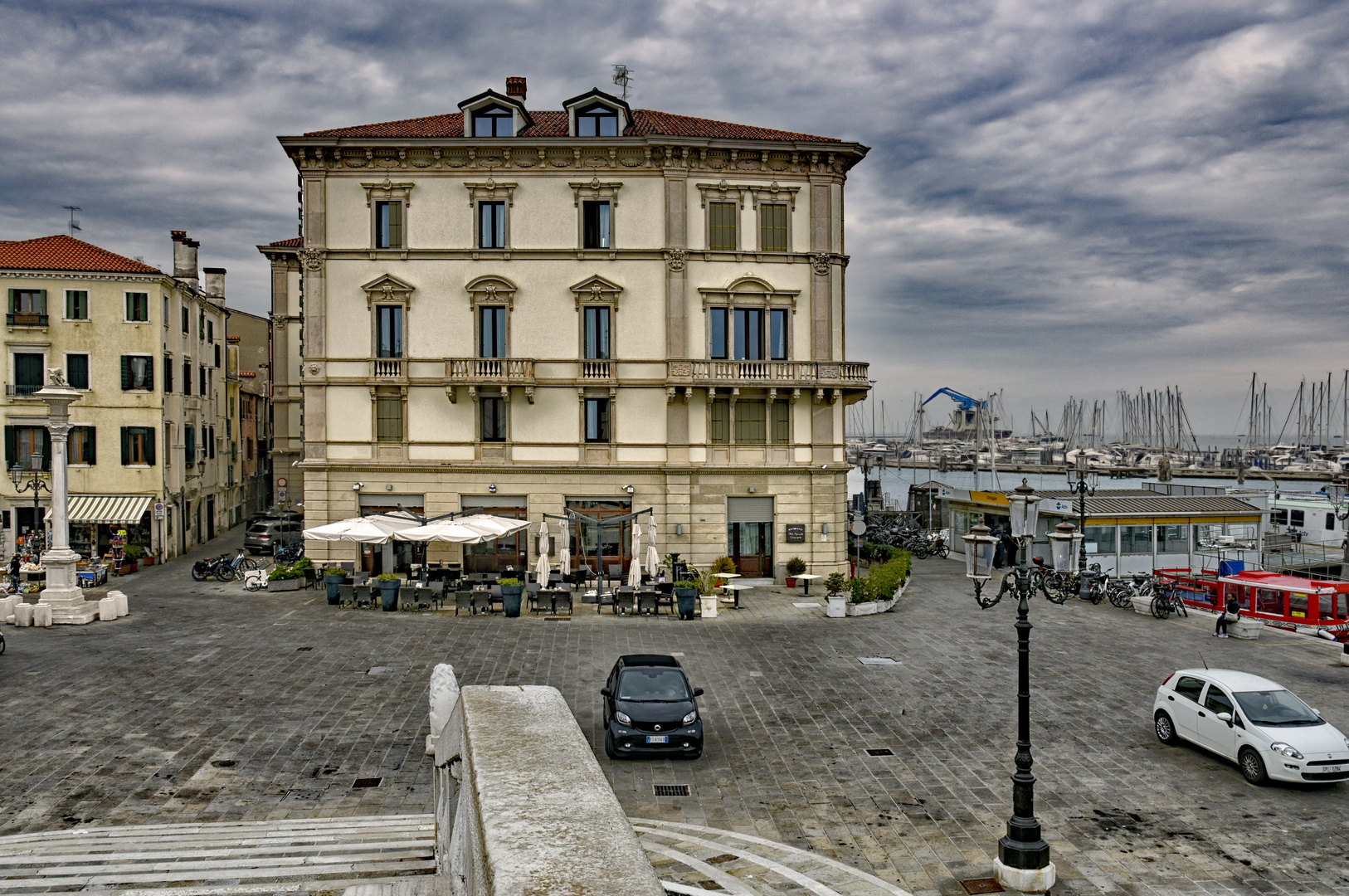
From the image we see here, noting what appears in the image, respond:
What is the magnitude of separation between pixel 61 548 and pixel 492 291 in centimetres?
1620

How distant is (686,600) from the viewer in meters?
27.9

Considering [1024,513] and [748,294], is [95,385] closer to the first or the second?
[748,294]

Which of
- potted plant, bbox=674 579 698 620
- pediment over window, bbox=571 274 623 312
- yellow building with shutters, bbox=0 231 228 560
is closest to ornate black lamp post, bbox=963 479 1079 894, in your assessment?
potted plant, bbox=674 579 698 620

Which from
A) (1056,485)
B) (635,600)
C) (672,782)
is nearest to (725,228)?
(635,600)

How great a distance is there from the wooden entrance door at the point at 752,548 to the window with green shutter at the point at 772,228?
1077 cm

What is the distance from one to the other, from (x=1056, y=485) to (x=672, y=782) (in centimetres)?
17909

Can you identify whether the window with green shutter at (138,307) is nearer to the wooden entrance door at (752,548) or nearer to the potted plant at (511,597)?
the potted plant at (511,597)

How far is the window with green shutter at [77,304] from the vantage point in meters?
37.8

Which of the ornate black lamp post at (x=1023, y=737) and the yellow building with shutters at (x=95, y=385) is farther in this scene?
the yellow building with shutters at (x=95, y=385)

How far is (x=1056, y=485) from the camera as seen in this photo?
578 ft

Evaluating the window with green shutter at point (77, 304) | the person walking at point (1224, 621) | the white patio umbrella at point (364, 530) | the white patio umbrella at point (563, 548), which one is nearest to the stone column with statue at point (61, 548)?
the white patio umbrella at point (364, 530)

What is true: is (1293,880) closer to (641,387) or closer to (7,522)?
(641,387)

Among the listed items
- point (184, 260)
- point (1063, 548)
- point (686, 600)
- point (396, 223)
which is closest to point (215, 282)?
point (184, 260)

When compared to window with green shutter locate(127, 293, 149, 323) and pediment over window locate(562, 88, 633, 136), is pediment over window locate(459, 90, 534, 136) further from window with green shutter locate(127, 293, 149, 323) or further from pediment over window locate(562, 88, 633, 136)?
window with green shutter locate(127, 293, 149, 323)
